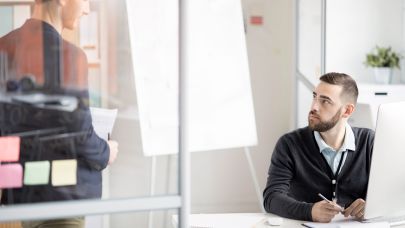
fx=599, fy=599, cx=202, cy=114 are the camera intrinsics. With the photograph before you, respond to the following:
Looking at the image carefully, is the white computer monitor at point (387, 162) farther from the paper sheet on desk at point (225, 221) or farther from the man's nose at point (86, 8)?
the man's nose at point (86, 8)

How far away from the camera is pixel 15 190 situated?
1506mm

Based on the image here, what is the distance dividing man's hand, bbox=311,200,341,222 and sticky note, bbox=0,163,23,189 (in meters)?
1.01

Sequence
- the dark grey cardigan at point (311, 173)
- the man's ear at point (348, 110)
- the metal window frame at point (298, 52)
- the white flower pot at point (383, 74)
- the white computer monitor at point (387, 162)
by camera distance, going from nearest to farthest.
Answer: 1. the white computer monitor at point (387, 162)
2. the dark grey cardigan at point (311, 173)
3. the man's ear at point (348, 110)
4. the metal window frame at point (298, 52)
5. the white flower pot at point (383, 74)

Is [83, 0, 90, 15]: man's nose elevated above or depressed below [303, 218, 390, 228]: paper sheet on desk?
above

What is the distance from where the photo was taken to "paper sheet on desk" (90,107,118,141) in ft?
5.43

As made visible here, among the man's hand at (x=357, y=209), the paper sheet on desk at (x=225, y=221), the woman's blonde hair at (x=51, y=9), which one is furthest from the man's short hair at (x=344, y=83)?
the woman's blonde hair at (x=51, y=9)

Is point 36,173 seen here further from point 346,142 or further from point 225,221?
point 346,142

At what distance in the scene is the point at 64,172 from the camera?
5.09 ft

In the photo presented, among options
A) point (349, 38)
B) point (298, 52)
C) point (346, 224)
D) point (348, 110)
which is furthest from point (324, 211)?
point (349, 38)

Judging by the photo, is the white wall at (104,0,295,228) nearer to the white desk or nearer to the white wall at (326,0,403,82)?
the white wall at (326,0,403,82)

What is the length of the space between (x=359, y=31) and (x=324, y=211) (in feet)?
6.58

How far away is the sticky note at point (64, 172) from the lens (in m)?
1.54

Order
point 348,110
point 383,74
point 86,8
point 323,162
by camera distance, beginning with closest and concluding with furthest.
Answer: point 86,8, point 323,162, point 348,110, point 383,74

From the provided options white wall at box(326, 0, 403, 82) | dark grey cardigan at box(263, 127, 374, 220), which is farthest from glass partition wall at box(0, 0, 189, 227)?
white wall at box(326, 0, 403, 82)
